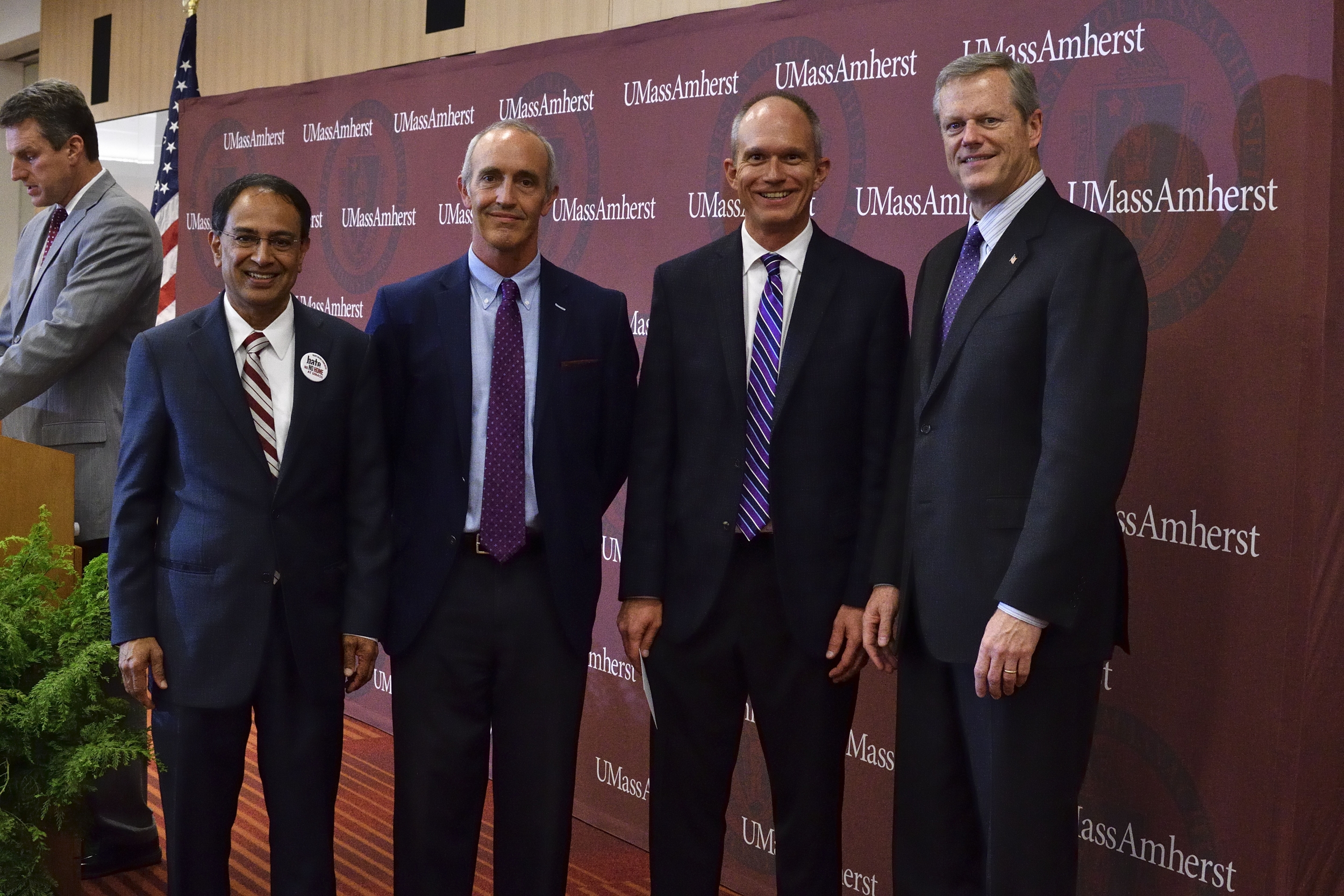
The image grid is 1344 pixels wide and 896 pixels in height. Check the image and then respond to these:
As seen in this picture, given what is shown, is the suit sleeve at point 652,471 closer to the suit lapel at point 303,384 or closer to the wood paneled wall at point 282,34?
the suit lapel at point 303,384

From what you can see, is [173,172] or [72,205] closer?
[72,205]

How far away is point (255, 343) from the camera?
2.34 m

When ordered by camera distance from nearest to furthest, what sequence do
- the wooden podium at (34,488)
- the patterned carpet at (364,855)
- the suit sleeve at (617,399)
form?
the suit sleeve at (617,399) < the wooden podium at (34,488) < the patterned carpet at (364,855)

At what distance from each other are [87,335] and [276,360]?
3.80 ft

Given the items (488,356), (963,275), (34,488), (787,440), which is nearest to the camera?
(963,275)

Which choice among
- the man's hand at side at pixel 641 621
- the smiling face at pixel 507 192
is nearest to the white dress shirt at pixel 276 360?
the smiling face at pixel 507 192

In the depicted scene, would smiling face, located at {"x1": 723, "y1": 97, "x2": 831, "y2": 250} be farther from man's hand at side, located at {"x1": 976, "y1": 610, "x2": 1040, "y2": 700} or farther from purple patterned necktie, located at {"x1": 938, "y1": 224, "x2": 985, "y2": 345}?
man's hand at side, located at {"x1": 976, "y1": 610, "x2": 1040, "y2": 700}

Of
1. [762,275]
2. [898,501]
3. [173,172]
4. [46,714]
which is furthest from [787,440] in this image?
[173,172]

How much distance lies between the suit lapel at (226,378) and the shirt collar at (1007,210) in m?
1.41

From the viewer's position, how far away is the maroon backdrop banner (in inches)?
89.4

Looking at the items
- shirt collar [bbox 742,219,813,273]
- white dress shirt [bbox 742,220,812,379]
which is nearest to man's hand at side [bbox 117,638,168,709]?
white dress shirt [bbox 742,220,812,379]

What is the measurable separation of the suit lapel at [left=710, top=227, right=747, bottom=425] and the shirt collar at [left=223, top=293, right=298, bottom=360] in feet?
2.76

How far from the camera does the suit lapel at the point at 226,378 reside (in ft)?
7.47

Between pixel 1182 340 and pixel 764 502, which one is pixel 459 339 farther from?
pixel 1182 340
